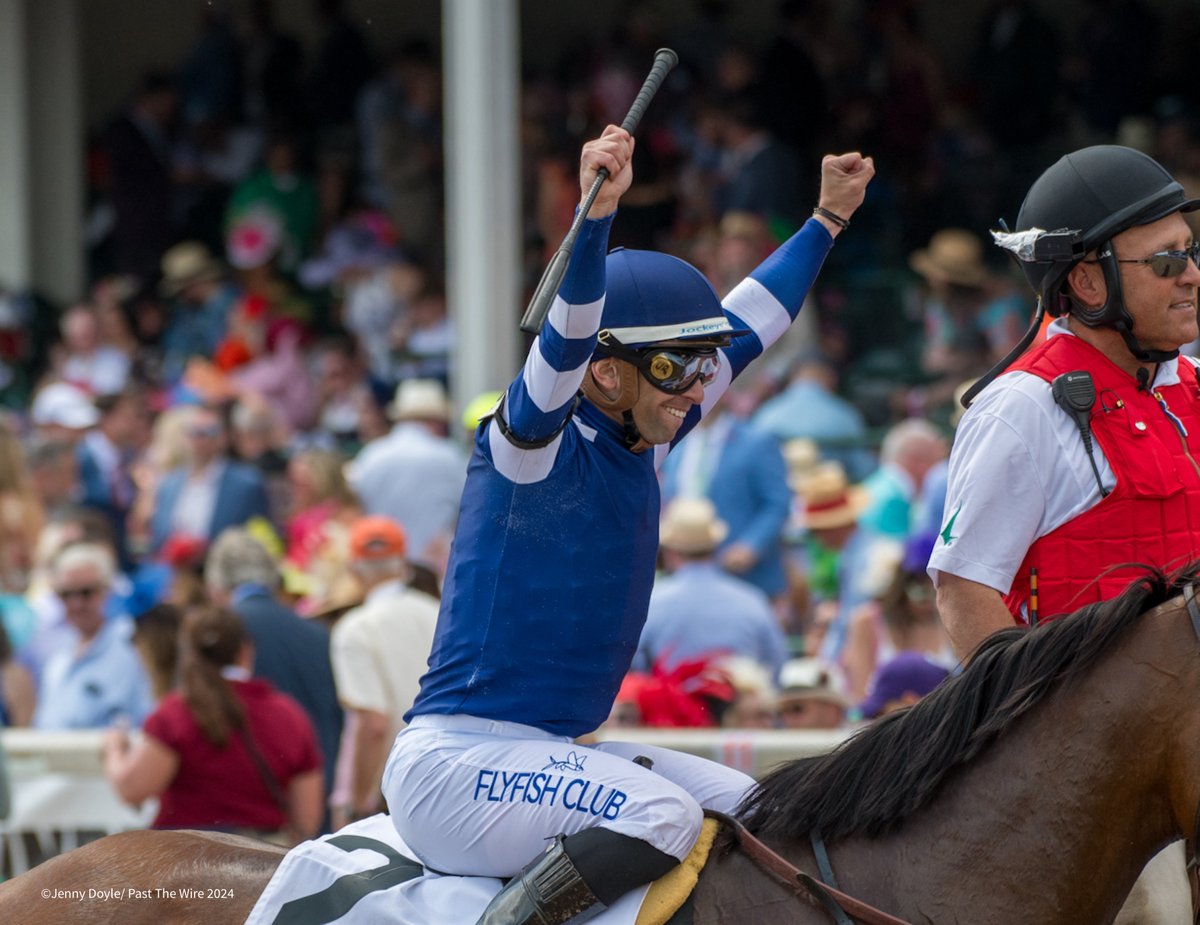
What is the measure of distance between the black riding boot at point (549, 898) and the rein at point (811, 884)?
0.28 meters

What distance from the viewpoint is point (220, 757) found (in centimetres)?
643

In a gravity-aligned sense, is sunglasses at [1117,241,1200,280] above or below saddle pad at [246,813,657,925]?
above

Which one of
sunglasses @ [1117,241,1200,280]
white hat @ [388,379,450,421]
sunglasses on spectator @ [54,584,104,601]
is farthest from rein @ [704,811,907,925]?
white hat @ [388,379,450,421]

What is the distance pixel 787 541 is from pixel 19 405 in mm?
7113

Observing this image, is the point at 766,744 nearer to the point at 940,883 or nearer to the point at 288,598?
the point at 288,598

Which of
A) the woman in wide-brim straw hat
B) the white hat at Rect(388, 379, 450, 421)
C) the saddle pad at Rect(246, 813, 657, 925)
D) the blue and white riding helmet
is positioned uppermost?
the blue and white riding helmet

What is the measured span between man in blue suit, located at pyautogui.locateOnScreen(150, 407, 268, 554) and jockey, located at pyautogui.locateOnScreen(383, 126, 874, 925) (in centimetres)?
761

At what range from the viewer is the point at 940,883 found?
3.13m

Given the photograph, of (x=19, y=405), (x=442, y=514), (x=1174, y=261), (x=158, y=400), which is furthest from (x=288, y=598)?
(x=19, y=405)

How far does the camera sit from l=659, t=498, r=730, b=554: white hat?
26.6 ft

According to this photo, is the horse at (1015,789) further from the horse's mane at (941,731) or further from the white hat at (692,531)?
the white hat at (692,531)

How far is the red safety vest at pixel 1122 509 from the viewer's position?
11.8 feet

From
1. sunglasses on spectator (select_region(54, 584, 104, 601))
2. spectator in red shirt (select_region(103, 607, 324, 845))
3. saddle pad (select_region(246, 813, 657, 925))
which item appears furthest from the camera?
sunglasses on spectator (select_region(54, 584, 104, 601))

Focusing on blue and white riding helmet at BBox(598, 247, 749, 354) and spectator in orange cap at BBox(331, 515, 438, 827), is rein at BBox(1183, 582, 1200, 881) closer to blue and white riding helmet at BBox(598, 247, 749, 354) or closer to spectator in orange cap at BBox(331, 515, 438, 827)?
blue and white riding helmet at BBox(598, 247, 749, 354)
